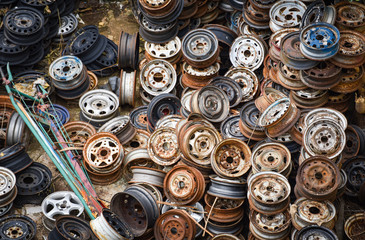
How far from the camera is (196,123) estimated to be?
11.9 m

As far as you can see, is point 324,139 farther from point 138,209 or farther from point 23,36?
point 23,36

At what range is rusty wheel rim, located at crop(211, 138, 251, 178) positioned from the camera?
11.4m

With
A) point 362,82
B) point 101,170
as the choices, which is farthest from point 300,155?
point 101,170

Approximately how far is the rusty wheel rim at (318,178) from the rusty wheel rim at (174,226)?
2.02 meters

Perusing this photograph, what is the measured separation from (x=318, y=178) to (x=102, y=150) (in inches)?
168

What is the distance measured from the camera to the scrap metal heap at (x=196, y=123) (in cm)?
1081

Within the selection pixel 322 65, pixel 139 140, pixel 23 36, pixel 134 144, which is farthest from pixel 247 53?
pixel 23 36

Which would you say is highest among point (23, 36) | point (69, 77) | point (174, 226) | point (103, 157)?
Result: point (23, 36)

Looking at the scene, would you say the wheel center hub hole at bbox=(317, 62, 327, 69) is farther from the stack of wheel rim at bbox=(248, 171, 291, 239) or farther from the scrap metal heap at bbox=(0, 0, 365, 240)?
the stack of wheel rim at bbox=(248, 171, 291, 239)

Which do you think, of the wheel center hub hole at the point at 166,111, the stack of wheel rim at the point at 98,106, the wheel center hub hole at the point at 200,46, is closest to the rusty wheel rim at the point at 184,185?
the wheel center hub hole at the point at 166,111

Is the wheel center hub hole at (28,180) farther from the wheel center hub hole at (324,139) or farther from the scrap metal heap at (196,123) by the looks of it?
the wheel center hub hole at (324,139)

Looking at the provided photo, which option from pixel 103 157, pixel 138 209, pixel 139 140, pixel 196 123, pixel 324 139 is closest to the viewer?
pixel 324 139

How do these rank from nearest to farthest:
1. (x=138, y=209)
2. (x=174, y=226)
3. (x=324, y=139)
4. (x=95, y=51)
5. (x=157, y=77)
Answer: (x=324, y=139) → (x=174, y=226) → (x=138, y=209) → (x=157, y=77) → (x=95, y=51)

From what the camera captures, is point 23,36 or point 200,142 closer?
point 200,142
